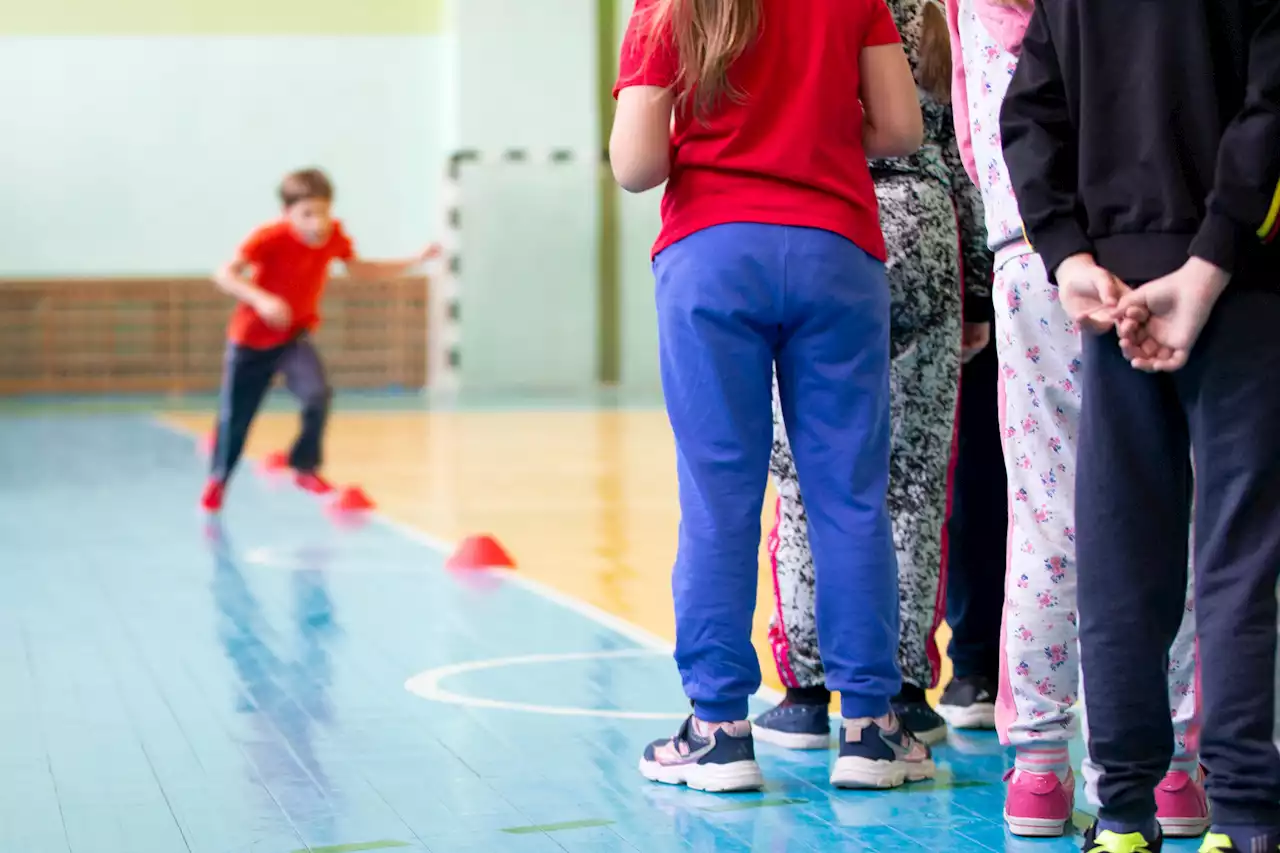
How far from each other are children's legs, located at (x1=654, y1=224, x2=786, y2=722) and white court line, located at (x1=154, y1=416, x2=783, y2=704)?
795 mm

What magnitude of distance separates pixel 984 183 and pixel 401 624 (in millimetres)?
2557

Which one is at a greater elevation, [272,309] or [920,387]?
[920,387]

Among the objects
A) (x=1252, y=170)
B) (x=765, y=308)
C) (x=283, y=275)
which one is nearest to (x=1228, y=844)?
(x=1252, y=170)

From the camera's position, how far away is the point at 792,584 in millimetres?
3469

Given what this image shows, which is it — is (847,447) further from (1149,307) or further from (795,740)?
(1149,307)

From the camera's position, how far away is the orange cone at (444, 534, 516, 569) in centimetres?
599

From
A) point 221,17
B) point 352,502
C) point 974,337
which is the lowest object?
point 352,502

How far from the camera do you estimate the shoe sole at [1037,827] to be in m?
2.79

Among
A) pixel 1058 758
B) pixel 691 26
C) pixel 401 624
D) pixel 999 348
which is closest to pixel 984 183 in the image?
pixel 999 348

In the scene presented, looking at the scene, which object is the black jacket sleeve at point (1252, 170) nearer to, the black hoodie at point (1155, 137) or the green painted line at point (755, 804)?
the black hoodie at point (1155, 137)

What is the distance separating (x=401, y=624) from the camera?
4.92 meters

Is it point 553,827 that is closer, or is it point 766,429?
point 553,827

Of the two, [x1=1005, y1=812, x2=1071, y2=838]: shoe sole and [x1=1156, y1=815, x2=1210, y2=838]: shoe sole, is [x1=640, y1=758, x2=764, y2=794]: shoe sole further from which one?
[x1=1156, y1=815, x2=1210, y2=838]: shoe sole

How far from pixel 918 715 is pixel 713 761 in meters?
0.57
